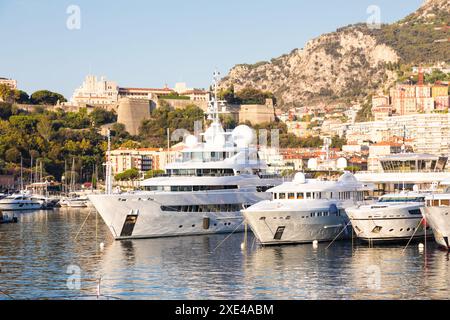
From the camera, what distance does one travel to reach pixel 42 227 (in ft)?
182

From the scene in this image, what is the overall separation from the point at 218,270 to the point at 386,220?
A: 931 cm

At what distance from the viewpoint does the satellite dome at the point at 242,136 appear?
47.8 m

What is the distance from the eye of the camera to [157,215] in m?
41.4

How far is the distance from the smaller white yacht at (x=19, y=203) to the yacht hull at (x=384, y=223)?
50.3 meters

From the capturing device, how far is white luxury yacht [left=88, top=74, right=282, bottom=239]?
41.1 meters

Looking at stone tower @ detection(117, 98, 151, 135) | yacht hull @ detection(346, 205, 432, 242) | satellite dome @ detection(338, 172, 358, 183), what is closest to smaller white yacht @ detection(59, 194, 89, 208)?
stone tower @ detection(117, 98, 151, 135)

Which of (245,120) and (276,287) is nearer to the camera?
(276,287)

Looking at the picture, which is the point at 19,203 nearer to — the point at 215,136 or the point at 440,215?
the point at 215,136

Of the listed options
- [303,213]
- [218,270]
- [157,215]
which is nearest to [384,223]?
[303,213]

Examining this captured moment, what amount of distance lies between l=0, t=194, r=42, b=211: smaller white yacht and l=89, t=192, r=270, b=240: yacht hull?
138 feet

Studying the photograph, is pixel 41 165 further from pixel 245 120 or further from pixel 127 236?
pixel 127 236

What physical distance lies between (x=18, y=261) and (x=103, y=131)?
371ft

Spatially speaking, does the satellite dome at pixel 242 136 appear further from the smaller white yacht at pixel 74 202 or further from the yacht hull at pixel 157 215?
the smaller white yacht at pixel 74 202

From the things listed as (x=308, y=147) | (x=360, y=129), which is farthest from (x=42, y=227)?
(x=360, y=129)
